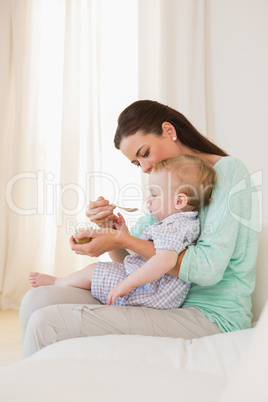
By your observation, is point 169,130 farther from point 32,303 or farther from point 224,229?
point 32,303

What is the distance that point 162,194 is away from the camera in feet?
5.28

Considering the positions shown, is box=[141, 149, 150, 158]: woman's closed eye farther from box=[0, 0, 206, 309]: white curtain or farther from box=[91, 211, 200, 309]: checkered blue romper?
box=[0, 0, 206, 309]: white curtain

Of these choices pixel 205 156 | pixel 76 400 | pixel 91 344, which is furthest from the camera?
pixel 205 156

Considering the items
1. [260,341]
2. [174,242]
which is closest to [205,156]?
[174,242]

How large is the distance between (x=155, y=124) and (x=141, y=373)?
117cm

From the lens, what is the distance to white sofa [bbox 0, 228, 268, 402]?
33 cm

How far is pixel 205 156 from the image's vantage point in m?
A: 1.78

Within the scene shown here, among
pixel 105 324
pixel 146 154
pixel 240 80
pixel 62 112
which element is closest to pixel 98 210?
pixel 146 154

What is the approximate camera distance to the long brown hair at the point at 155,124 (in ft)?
5.90

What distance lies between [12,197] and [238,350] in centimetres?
324

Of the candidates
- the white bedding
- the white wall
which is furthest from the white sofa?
the white wall

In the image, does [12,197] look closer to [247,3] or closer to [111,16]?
[111,16]

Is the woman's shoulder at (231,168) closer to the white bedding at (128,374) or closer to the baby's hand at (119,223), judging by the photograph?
the baby's hand at (119,223)

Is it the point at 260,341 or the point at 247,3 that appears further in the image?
the point at 247,3
